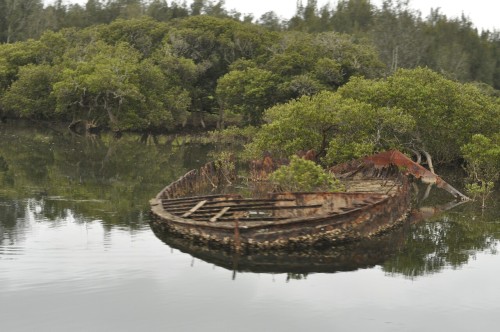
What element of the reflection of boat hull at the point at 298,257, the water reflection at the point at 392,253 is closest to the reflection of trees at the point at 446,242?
the water reflection at the point at 392,253

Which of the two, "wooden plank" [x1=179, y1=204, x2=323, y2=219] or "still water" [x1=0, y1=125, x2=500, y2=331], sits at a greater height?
"wooden plank" [x1=179, y1=204, x2=323, y2=219]

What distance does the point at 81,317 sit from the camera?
587 inches

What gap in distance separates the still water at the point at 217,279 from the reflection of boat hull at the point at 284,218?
606mm

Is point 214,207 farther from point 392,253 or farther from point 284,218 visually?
point 392,253

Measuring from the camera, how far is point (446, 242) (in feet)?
78.1

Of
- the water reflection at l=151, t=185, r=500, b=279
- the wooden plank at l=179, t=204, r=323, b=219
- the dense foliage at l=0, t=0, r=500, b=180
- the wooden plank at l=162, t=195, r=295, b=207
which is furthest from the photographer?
the dense foliage at l=0, t=0, r=500, b=180

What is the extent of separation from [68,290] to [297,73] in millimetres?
54785

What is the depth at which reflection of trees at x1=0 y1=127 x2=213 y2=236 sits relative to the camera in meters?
28.5

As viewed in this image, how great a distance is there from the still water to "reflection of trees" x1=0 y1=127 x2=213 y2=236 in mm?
295

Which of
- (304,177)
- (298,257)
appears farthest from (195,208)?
(298,257)

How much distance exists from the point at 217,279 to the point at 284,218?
526 cm

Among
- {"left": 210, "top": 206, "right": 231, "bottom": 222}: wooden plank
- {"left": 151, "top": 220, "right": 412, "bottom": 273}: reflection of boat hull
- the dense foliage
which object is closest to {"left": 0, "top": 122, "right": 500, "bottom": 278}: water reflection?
{"left": 151, "top": 220, "right": 412, "bottom": 273}: reflection of boat hull

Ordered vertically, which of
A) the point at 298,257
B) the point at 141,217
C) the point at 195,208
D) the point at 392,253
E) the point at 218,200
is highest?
the point at 218,200

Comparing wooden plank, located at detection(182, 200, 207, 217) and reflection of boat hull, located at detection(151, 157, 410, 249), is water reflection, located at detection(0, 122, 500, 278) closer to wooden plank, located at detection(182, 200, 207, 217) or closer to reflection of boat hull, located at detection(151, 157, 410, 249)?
reflection of boat hull, located at detection(151, 157, 410, 249)
